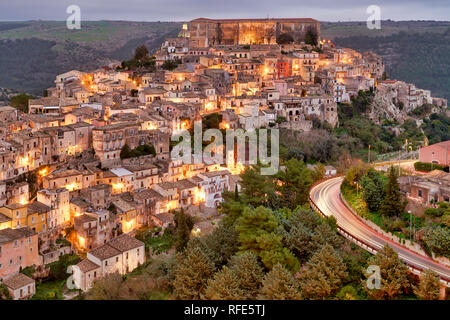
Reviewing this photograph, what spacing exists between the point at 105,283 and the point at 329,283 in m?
7.04

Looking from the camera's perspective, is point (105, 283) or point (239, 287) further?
point (105, 283)

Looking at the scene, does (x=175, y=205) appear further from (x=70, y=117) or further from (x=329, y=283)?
(x=329, y=283)

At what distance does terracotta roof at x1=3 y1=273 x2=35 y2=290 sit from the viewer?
16.8 metres

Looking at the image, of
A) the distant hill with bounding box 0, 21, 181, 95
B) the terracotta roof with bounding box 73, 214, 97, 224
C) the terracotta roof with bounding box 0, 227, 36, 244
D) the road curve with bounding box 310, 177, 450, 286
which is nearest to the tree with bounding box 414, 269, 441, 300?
the road curve with bounding box 310, 177, 450, 286

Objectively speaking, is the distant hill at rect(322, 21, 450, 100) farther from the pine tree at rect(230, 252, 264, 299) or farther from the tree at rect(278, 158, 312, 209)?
the pine tree at rect(230, 252, 264, 299)

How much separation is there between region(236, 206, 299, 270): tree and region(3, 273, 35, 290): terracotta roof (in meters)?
7.44

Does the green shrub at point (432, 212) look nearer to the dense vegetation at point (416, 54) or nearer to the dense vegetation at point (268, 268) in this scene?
the dense vegetation at point (268, 268)

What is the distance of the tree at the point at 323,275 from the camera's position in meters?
11.8

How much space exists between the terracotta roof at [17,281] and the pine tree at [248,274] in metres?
7.87

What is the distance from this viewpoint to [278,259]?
13.1 m

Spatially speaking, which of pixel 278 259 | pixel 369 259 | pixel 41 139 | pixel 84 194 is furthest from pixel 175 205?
pixel 369 259

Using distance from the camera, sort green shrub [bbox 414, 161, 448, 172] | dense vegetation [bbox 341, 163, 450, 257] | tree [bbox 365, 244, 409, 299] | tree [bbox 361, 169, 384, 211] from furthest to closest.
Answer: green shrub [bbox 414, 161, 448, 172], tree [bbox 361, 169, 384, 211], dense vegetation [bbox 341, 163, 450, 257], tree [bbox 365, 244, 409, 299]

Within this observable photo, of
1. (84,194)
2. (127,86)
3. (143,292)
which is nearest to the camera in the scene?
(143,292)

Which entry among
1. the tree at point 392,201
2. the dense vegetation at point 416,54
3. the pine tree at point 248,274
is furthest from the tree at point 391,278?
the dense vegetation at point 416,54
